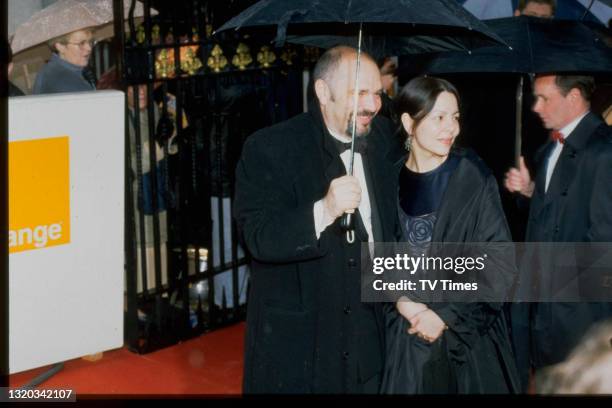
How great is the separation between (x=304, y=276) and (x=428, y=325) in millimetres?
534

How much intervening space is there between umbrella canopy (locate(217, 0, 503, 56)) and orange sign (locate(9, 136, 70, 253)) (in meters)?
0.90

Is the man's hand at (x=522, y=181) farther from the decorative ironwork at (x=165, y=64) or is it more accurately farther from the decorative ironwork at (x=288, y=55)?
the decorative ironwork at (x=165, y=64)

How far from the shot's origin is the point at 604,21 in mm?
5199

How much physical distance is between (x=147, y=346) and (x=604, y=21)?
3001mm

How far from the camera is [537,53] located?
4.55 metres

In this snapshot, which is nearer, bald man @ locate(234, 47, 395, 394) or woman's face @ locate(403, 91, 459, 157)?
bald man @ locate(234, 47, 395, 394)

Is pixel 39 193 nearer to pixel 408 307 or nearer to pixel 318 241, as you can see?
pixel 318 241

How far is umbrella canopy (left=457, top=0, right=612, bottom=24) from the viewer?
5.17 meters

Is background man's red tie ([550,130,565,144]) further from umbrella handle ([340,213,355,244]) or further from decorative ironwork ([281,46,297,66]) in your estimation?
decorative ironwork ([281,46,297,66])

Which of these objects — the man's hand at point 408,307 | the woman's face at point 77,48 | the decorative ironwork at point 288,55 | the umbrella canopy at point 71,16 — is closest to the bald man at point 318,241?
the man's hand at point 408,307

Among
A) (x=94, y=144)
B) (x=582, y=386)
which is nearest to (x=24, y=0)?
(x=94, y=144)

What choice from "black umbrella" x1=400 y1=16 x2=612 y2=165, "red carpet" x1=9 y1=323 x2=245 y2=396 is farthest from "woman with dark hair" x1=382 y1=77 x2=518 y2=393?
"red carpet" x1=9 y1=323 x2=245 y2=396

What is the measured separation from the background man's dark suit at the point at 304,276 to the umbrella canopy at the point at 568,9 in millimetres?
1502

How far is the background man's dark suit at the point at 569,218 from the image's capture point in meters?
4.59
